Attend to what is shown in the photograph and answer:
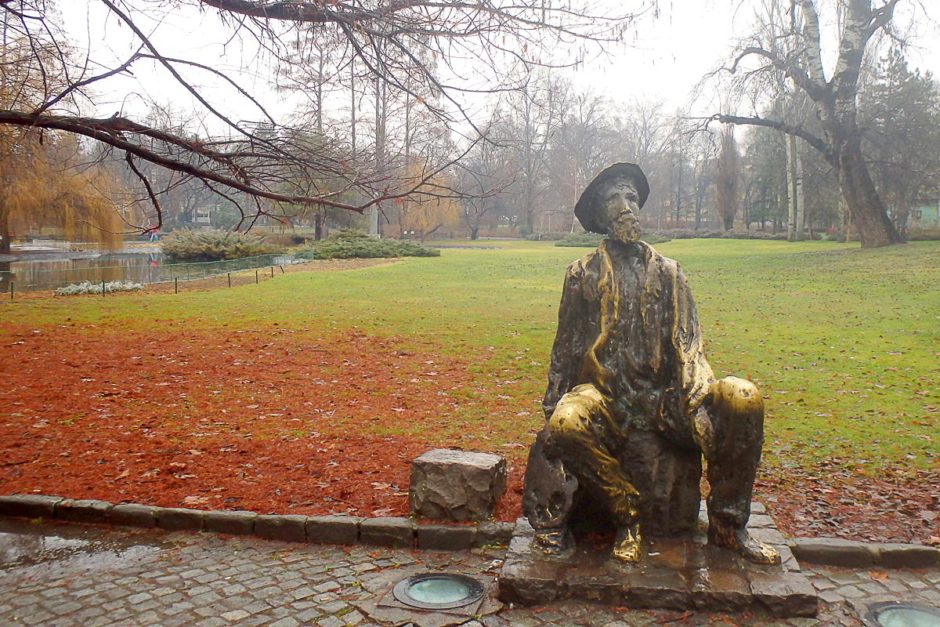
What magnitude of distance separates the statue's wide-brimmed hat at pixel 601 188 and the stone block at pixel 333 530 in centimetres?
275

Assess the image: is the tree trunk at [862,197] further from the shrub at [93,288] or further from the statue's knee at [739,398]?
the statue's knee at [739,398]

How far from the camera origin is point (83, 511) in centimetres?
603

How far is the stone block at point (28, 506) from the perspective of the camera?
6113 mm

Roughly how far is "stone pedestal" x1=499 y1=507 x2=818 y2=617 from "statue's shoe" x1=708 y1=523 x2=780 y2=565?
0.04 meters

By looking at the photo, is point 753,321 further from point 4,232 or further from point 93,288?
point 4,232

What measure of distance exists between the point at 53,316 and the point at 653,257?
55.0ft

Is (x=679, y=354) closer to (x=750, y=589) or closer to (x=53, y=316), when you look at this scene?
(x=750, y=589)

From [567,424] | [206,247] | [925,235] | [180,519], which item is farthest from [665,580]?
[206,247]

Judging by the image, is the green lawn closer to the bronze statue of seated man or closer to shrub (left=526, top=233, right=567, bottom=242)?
the bronze statue of seated man

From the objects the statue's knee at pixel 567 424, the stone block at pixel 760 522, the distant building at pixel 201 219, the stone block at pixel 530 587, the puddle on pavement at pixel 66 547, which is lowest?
the puddle on pavement at pixel 66 547

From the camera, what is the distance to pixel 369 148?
352 inches

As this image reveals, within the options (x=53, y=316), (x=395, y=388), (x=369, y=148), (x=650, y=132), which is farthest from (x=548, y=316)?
(x=650, y=132)

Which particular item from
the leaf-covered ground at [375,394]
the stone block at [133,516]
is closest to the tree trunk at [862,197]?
the leaf-covered ground at [375,394]

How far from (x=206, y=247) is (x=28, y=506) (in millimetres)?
32773
